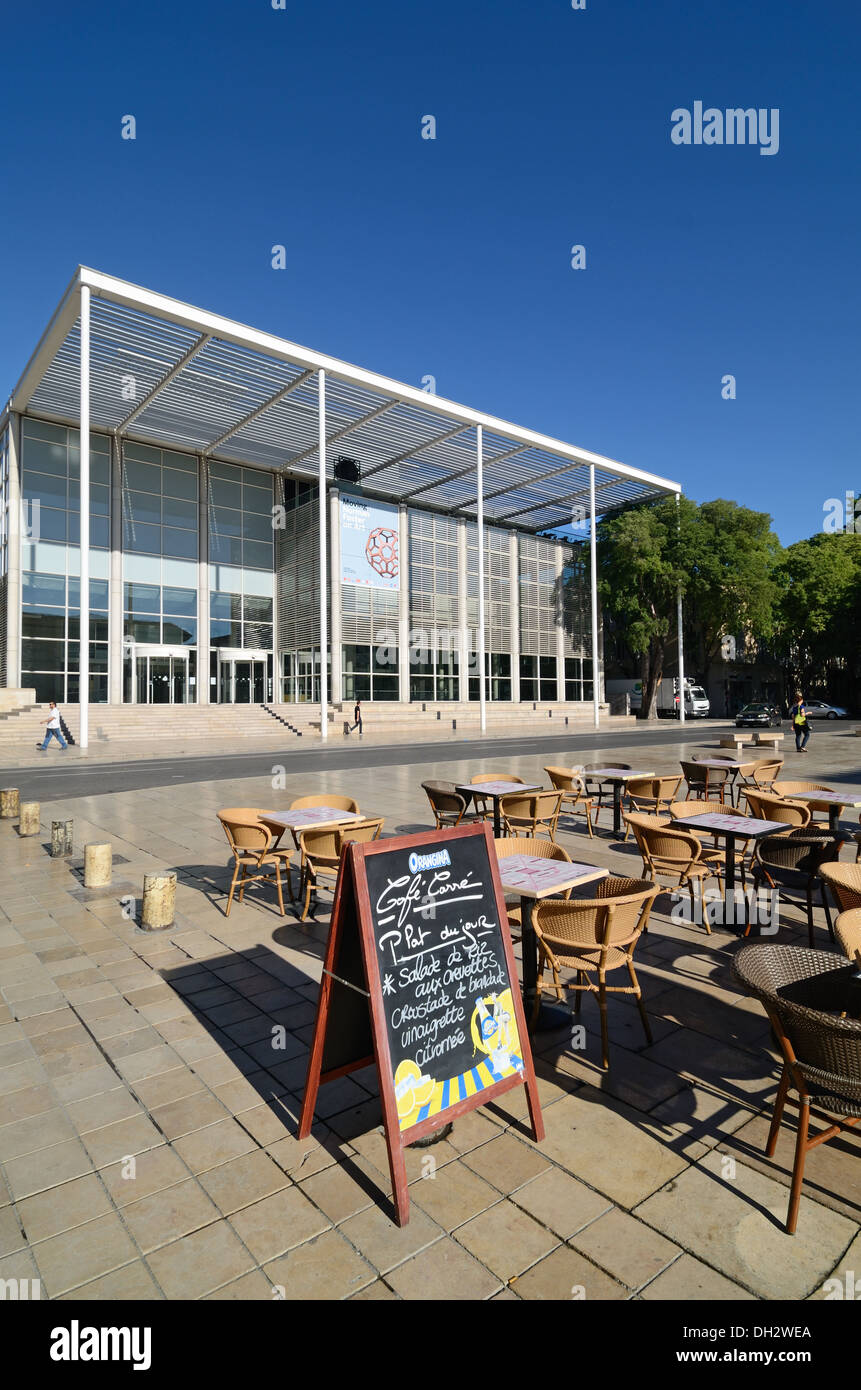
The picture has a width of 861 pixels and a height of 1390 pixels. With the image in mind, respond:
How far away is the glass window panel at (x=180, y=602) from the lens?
35.4 m

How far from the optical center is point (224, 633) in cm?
3766

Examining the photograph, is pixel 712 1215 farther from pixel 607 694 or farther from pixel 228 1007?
pixel 607 694

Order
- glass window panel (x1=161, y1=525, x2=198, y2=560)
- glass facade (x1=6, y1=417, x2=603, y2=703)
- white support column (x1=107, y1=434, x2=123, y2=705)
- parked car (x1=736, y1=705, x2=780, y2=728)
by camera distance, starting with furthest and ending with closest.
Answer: parked car (x1=736, y1=705, x2=780, y2=728) → glass window panel (x1=161, y1=525, x2=198, y2=560) → white support column (x1=107, y1=434, x2=123, y2=705) → glass facade (x1=6, y1=417, x2=603, y2=703)

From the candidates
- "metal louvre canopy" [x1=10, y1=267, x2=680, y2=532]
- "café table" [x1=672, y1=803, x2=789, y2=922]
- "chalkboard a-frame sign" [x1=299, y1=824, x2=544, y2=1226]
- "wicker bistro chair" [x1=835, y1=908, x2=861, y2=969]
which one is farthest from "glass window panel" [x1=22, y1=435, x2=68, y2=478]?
"wicker bistro chair" [x1=835, y1=908, x2=861, y2=969]

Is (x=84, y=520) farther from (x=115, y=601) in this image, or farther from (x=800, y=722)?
(x=800, y=722)

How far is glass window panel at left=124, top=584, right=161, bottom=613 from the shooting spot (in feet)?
112

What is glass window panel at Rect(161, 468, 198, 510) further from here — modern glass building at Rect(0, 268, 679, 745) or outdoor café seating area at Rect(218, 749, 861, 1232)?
outdoor café seating area at Rect(218, 749, 861, 1232)

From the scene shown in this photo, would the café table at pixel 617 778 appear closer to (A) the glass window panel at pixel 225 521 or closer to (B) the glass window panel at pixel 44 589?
(B) the glass window panel at pixel 44 589

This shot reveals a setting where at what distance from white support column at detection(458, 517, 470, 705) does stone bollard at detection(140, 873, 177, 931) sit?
120ft

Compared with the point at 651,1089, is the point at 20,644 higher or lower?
higher
